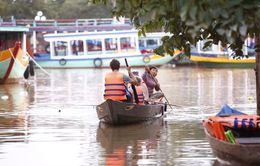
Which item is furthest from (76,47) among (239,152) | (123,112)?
(239,152)

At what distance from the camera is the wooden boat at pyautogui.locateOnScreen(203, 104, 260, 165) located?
806 cm

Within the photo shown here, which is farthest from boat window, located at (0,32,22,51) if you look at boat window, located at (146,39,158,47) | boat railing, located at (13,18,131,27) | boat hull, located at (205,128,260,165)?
boat hull, located at (205,128,260,165)

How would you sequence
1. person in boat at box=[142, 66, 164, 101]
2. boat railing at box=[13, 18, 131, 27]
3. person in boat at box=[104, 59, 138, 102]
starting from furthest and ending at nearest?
1. boat railing at box=[13, 18, 131, 27]
2. person in boat at box=[142, 66, 164, 101]
3. person in boat at box=[104, 59, 138, 102]

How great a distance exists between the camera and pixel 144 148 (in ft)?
34.8

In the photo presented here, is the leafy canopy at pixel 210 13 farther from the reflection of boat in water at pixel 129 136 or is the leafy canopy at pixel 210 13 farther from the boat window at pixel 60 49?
the boat window at pixel 60 49

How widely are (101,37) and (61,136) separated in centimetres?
3480

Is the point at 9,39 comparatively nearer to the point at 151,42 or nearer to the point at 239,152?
the point at 151,42

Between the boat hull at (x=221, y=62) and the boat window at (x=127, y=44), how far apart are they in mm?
4149

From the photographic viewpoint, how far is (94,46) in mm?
47438

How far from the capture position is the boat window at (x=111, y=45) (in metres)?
47.0

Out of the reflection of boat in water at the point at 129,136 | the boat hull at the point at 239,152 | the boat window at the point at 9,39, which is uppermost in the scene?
the boat window at the point at 9,39

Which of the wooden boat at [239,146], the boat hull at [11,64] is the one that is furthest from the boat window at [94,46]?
the wooden boat at [239,146]

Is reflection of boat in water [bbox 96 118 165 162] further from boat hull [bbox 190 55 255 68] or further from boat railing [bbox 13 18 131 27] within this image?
boat railing [bbox 13 18 131 27]

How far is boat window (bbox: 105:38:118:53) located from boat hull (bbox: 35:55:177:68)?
0.85 metres
